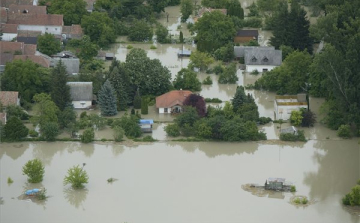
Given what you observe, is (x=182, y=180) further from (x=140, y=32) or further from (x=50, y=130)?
(x=140, y=32)

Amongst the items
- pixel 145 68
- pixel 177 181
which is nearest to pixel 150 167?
pixel 177 181

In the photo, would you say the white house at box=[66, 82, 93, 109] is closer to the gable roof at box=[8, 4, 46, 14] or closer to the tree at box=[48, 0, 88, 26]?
the tree at box=[48, 0, 88, 26]

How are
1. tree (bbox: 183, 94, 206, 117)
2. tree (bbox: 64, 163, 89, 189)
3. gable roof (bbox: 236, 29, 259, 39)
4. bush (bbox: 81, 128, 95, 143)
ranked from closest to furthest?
tree (bbox: 64, 163, 89, 189), bush (bbox: 81, 128, 95, 143), tree (bbox: 183, 94, 206, 117), gable roof (bbox: 236, 29, 259, 39)

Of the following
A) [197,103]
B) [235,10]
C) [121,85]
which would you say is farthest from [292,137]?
[235,10]

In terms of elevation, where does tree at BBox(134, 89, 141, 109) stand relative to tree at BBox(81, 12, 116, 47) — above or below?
below

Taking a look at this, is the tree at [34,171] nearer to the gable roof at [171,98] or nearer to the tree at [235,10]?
the gable roof at [171,98]

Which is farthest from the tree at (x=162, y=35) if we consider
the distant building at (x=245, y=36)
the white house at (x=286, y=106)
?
the white house at (x=286, y=106)

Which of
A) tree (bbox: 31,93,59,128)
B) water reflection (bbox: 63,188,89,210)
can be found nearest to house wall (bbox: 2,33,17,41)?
tree (bbox: 31,93,59,128)
